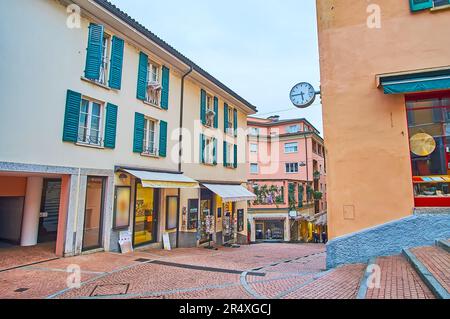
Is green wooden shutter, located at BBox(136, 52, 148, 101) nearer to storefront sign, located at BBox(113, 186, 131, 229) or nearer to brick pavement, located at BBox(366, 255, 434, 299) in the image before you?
storefront sign, located at BBox(113, 186, 131, 229)

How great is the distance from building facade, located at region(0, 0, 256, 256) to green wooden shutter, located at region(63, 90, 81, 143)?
4 centimetres

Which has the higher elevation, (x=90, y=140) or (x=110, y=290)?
(x=90, y=140)

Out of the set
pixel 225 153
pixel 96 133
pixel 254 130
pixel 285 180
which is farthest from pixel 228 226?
pixel 254 130

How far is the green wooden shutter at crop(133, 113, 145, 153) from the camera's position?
490 inches

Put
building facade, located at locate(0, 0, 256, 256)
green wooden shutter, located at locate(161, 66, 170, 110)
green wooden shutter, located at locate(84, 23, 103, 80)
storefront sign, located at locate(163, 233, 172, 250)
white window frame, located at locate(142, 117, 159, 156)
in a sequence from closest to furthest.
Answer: building facade, located at locate(0, 0, 256, 256), green wooden shutter, located at locate(84, 23, 103, 80), white window frame, located at locate(142, 117, 159, 156), storefront sign, located at locate(163, 233, 172, 250), green wooden shutter, located at locate(161, 66, 170, 110)

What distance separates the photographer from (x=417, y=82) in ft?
24.5

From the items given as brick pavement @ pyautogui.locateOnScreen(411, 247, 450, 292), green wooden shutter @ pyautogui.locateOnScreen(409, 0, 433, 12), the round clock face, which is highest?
green wooden shutter @ pyautogui.locateOnScreen(409, 0, 433, 12)

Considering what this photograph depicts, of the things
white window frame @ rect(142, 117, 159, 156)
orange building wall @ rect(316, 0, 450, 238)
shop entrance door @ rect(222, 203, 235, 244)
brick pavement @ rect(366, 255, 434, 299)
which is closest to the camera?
brick pavement @ rect(366, 255, 434, 299)

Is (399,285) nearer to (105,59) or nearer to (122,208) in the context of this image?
(122,208)

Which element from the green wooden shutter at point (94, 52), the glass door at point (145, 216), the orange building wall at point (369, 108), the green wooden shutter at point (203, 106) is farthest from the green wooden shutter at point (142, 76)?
the orange building wall at point (369, 108)

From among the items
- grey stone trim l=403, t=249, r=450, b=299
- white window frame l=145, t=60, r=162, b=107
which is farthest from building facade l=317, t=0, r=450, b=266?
white window frame l=145, t=60, r=162, b=107

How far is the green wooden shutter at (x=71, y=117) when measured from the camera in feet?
31.8

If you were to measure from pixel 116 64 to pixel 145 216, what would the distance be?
22.7ft

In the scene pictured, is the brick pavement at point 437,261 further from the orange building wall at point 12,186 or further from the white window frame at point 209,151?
the orange building wall at point 12,186
